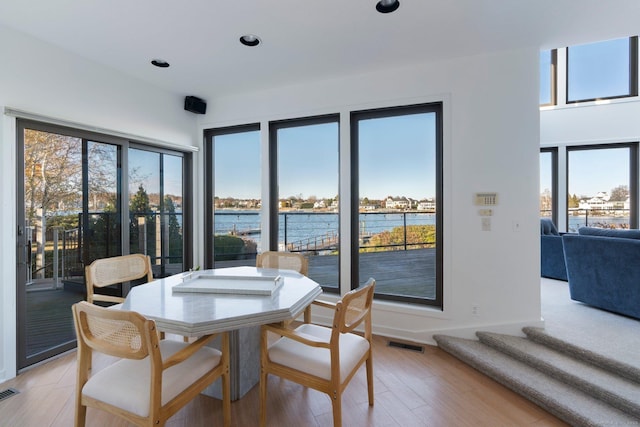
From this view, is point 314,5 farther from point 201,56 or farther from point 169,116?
point 169,116

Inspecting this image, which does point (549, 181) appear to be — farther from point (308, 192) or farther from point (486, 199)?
point (308, 192)

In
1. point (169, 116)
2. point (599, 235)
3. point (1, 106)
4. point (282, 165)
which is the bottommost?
point (599, 235)

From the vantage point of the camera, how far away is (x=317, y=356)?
1.64 meters

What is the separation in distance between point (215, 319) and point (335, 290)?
6.81 ft

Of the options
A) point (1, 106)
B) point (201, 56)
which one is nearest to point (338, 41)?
point (201, 56)

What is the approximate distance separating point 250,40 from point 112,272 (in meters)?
2.21

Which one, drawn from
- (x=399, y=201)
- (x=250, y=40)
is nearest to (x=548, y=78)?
(x=399, y=201)

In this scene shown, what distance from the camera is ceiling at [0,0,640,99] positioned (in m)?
2.03

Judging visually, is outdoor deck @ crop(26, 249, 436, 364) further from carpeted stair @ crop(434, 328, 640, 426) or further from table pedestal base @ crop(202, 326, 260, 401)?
table pedestal base @ crop(202, 326, 260, 401)

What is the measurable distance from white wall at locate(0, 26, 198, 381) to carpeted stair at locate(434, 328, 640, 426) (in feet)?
12.0

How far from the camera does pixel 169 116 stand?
3.54 m

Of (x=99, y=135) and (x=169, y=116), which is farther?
(x=169, y=116)

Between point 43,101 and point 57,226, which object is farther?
point 57,226

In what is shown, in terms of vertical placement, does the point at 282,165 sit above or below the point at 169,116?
below
